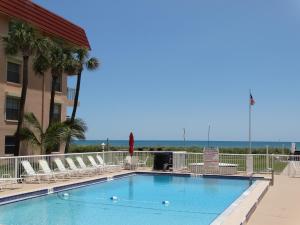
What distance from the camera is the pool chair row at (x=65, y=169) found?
1593 cm

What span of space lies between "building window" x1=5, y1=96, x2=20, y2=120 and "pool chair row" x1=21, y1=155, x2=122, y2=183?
6.49m

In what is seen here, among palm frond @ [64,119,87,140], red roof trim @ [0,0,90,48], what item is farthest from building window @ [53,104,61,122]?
red roof trim @ [0,0,90,48]

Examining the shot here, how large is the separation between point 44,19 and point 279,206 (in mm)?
19886

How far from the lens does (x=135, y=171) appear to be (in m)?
22.0

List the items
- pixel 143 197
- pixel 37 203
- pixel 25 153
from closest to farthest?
pixel 37 203, pixel 143 197, pixel 25 153

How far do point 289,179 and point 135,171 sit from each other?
7.74 m

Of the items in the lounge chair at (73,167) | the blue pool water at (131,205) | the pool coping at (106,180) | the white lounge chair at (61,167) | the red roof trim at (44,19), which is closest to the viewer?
the pool coping at (106,180)

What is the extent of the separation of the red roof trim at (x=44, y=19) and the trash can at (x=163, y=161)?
10.8 m

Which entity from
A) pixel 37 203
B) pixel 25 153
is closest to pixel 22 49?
pixel 25 153

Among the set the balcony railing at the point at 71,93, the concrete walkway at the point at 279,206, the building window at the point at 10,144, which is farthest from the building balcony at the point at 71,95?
the concrete walkway at the point at 279,206

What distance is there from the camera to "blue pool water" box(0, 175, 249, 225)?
1093cm

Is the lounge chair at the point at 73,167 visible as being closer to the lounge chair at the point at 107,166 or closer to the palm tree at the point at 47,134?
the lounge chair at the point at 107,166

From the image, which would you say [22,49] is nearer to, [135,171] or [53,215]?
[135,171]

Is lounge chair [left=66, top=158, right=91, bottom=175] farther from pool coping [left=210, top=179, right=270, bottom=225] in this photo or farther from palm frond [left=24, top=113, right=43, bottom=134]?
pool coping [left=210, top=179, right=270, bottom=225]
